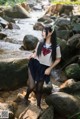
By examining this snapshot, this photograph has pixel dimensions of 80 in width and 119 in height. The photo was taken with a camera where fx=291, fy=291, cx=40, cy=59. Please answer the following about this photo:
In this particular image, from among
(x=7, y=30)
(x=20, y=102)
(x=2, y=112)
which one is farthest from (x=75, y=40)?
(x=7, y=30)

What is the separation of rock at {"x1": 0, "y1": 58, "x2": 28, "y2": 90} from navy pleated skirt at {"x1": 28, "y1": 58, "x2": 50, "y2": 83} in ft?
4.57

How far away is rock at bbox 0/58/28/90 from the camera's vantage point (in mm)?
6730

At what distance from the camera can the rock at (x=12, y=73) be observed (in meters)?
6.73

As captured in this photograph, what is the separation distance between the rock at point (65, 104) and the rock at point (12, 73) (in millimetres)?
1570

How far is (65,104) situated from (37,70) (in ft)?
2.66

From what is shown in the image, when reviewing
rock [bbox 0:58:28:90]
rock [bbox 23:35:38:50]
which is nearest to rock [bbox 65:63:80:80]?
rock [bbox 0:58:28:90]

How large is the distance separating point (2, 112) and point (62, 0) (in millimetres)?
25745

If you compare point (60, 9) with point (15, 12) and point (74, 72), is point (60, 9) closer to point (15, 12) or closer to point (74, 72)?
point (15, 12)

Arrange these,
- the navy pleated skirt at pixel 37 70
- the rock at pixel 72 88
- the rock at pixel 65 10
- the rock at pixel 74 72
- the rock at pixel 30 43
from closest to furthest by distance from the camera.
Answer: the navy pleated skirt at pixel 37 70, the rock at pixel 72 88, the rock at pixel 74 72, the rock at pixel 30 43, the rock at pixel 65 10

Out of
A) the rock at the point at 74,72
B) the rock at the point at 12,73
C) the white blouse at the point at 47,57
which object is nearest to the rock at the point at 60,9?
the rock at the point at 74,72

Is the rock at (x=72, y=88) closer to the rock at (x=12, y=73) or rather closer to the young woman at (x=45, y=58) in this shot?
the rock at (x=12, y=73)

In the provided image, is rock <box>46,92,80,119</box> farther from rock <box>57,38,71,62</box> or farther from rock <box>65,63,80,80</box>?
rock <box>57,38,71,62</box>

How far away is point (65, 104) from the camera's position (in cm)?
536

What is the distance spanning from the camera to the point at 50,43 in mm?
5195
